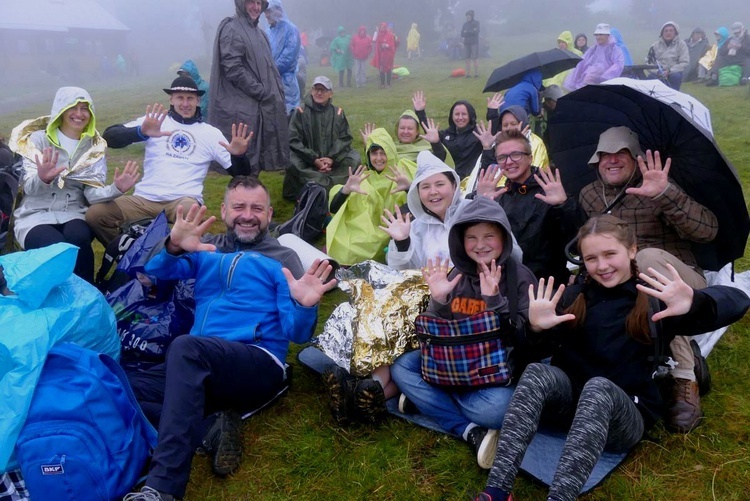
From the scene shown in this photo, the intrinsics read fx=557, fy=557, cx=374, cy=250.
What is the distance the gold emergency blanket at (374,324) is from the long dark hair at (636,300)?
995 mm

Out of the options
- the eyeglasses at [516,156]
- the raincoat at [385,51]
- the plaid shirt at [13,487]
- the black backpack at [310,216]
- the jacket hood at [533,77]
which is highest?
the raincoat at [385,51]

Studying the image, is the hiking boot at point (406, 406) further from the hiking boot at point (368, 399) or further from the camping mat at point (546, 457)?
the hiking boot at point (368, 399)

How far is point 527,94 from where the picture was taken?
7.39 meters

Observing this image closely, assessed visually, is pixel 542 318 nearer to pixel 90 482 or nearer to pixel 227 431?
pixel 227 431

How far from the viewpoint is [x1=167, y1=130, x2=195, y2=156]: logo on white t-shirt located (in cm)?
543

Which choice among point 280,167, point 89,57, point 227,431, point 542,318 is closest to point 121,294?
point 227,431

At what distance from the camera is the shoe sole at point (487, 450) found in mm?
2969

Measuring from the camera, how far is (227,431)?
3.22m

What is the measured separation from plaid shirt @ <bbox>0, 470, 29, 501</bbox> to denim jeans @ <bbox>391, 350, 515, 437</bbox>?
198 cm

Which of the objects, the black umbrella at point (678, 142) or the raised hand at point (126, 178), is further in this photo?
the raised hand at point (126, 178)

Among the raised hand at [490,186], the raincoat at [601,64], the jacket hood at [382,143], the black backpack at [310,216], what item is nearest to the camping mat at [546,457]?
the raised hand at [490,186]

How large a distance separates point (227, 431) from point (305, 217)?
3.09 m

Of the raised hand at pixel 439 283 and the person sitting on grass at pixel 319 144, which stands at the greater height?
the person sitting on grass at pixel 319 144

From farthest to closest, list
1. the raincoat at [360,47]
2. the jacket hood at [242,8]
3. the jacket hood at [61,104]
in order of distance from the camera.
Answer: the raincoat at [360,47], the jacket hood at [242,8], the jacket hood at [61,104]
